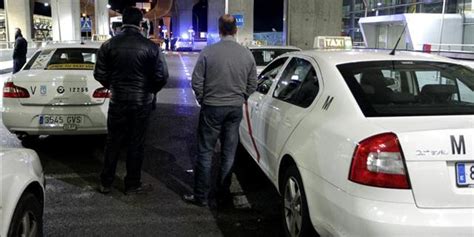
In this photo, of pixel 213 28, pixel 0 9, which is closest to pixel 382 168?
pixel 213 28

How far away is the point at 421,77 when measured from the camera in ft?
13.9

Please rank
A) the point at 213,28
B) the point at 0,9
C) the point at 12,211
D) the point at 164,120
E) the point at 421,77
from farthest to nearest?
the point at 0,9 → the point at 213,28 → the point at 164,120 → the point at 421,77 → the point at 12,211

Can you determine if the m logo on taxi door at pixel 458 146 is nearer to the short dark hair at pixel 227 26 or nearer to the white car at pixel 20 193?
the white car at pixel 20 193

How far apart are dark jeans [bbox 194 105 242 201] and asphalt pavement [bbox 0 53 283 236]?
240mm

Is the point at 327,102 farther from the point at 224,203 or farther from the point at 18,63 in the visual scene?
the point at 18,63

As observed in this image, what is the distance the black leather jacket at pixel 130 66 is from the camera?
5227 mm

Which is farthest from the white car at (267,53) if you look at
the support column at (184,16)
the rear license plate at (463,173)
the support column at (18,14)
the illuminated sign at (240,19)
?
the support column at (184,16)

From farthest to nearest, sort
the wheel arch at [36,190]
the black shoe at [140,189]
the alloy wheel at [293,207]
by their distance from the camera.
A: the black shoe at [140,189] → the alloy wheel at [293,207] → the wheel arch at [36,190]

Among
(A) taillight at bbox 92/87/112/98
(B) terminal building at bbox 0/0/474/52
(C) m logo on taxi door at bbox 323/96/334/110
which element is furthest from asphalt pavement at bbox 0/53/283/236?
(B) terminal building at bbox 0/0/474/52

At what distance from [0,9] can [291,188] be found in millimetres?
56924

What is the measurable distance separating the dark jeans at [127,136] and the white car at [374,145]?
54.0 inches

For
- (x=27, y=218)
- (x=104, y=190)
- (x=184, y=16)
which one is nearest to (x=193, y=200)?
(x=104, y=190)

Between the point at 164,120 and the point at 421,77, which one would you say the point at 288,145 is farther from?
the point at 164,120

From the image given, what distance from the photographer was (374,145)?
116 inches
